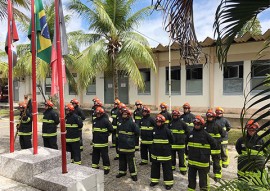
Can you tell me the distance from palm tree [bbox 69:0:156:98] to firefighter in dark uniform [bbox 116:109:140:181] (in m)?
6.52

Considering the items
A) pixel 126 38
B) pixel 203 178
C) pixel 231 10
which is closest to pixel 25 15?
pixel 126 38

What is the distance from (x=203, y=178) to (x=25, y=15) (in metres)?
8.75

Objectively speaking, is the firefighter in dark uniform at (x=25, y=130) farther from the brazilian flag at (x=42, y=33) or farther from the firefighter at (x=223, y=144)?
the firefighter at (x=223, y=144)

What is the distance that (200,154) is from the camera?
5.51 meters

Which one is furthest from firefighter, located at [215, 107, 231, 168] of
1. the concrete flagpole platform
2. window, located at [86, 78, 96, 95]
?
window, located at [86, 78, 96, 95]

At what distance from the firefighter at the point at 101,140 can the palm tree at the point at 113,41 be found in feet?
20.6

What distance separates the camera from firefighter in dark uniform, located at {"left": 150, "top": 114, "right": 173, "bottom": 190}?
239 inches

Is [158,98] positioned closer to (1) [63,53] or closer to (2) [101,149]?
(2) [101,149]

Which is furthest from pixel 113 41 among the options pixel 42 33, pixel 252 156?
pixel 252 156

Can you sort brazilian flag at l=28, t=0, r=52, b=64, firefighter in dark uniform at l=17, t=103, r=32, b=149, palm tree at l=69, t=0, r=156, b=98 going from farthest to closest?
1. palm tree at l=69, t=0, r=156, b=98
2. firefighter in dark uniform at l=17, t=103, r=32, b=149
3. brazilian flag at l=28, t=0, r=52, b=64

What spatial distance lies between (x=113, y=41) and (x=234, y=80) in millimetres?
6788

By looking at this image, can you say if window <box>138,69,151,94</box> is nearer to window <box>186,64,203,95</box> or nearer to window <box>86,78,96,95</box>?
window <box>186,64,203,95</box>

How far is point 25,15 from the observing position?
33.1ft

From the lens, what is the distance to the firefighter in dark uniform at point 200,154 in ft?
18.0
